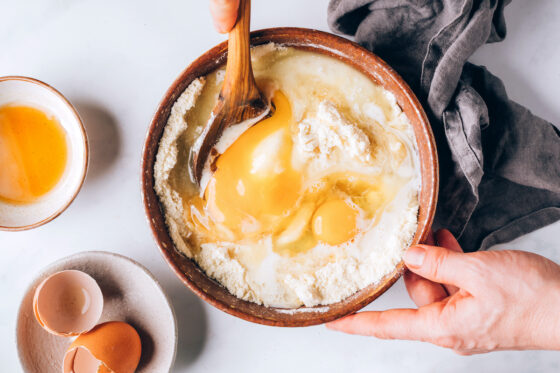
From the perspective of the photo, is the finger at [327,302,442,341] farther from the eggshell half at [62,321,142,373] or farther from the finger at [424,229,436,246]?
the eggshell half at [62,321,142,373]

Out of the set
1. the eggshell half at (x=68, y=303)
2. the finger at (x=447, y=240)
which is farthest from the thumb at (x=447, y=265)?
the eggshell half at (x=68, y=303)

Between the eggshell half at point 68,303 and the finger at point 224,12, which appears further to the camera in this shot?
the eggshell half at point 68,303

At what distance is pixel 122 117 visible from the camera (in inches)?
43.4

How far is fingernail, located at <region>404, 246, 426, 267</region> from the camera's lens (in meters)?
0.89

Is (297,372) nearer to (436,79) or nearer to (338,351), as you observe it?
(338,351)

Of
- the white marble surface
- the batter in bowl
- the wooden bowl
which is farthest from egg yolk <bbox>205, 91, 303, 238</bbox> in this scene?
the white marble surface

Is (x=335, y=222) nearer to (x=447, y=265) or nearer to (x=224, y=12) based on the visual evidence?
(x=447, y=265)

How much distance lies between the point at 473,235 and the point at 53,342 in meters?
1.04

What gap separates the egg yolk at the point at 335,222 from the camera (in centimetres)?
100

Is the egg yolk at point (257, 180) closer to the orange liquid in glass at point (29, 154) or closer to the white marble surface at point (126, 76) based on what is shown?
the white marble surface at point (126, 76)

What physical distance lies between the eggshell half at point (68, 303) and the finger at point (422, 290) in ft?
2.33

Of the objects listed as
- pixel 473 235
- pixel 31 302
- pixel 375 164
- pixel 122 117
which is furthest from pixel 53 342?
pixel 473 235

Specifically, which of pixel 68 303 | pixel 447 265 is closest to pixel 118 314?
pixel 68 303

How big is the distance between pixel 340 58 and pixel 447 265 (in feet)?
1.60
